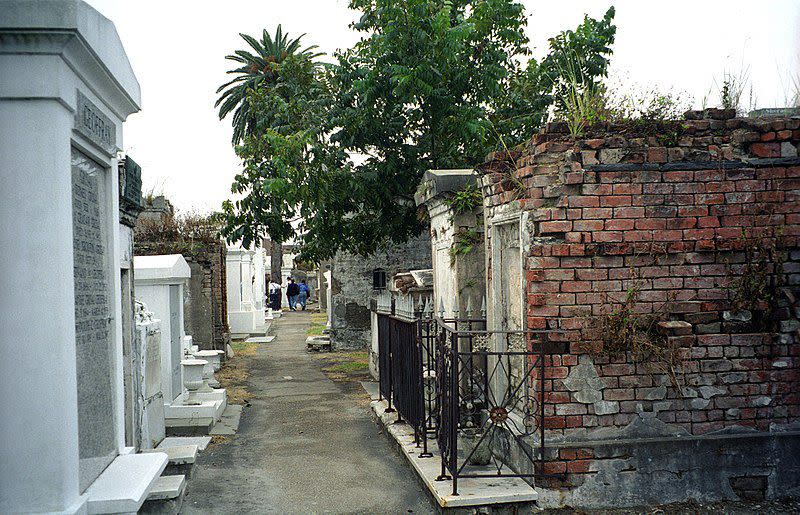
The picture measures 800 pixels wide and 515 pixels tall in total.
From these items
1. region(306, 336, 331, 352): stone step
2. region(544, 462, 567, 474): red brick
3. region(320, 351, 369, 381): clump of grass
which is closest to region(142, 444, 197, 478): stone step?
region(544, 462, 567, 474): red brick

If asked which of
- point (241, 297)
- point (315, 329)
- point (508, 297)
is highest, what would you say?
point (508, 297)

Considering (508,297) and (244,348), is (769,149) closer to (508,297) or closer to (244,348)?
(508,297)

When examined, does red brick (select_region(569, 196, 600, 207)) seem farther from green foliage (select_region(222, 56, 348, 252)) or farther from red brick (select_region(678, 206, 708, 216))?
green foliage (select_region(222, 56, 348, 252))

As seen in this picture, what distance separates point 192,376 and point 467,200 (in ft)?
15.0

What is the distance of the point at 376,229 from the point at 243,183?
254cm

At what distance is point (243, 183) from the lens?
43.1 ft

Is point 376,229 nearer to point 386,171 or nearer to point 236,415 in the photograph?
point 386,171

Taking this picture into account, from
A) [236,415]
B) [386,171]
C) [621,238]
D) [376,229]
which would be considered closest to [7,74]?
[621,238]

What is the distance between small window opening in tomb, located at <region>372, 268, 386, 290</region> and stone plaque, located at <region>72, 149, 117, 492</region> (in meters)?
14.7

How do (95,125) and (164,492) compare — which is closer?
(95,125)

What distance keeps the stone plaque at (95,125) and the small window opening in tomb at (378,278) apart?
14.6 m

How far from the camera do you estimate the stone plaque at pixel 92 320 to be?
3682 millimetres

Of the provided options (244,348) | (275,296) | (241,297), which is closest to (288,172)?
(244,348)

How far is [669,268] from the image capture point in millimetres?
5758
